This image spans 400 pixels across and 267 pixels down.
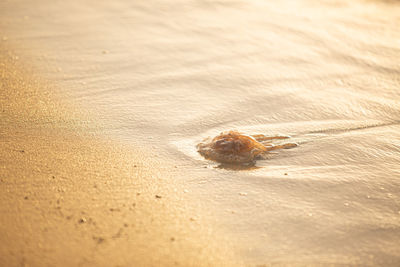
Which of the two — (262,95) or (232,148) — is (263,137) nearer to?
(232,148)

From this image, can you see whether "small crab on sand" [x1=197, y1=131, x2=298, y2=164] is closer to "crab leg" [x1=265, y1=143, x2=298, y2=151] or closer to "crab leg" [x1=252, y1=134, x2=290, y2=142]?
"crab leg" [x1=265, y1=143, x2=298, y2=151]

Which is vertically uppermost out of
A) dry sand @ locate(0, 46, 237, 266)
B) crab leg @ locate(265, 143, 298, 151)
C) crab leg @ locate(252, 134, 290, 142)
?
crab leg @ locate(252, 134, 290, 142)

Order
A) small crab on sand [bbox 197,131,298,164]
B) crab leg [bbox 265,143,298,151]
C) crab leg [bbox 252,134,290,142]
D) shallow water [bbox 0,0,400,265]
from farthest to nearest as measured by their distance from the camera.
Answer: crab leg [bbox 252,134,290,142]
crab leg [bbox 265,143,298,151]
small crab on sand [bbox 197,131,298,164]
shallow water [bbox 0,0,400,265]

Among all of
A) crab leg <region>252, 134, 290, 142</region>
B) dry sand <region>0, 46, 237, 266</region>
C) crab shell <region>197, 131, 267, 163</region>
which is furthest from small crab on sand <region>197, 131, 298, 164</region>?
dry sand <region>0, 46, 237, 266</region>

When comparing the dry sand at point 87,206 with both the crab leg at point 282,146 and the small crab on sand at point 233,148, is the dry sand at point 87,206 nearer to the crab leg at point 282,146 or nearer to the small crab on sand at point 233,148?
the small crab on sand at point 233,148

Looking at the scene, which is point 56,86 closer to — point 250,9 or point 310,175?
point 310,175

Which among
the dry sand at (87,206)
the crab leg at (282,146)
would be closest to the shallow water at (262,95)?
the crab leg at (282,146)

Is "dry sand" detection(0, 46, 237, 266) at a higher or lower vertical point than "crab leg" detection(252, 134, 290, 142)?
lower

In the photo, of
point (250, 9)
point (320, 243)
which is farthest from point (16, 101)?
point (250, 9)
